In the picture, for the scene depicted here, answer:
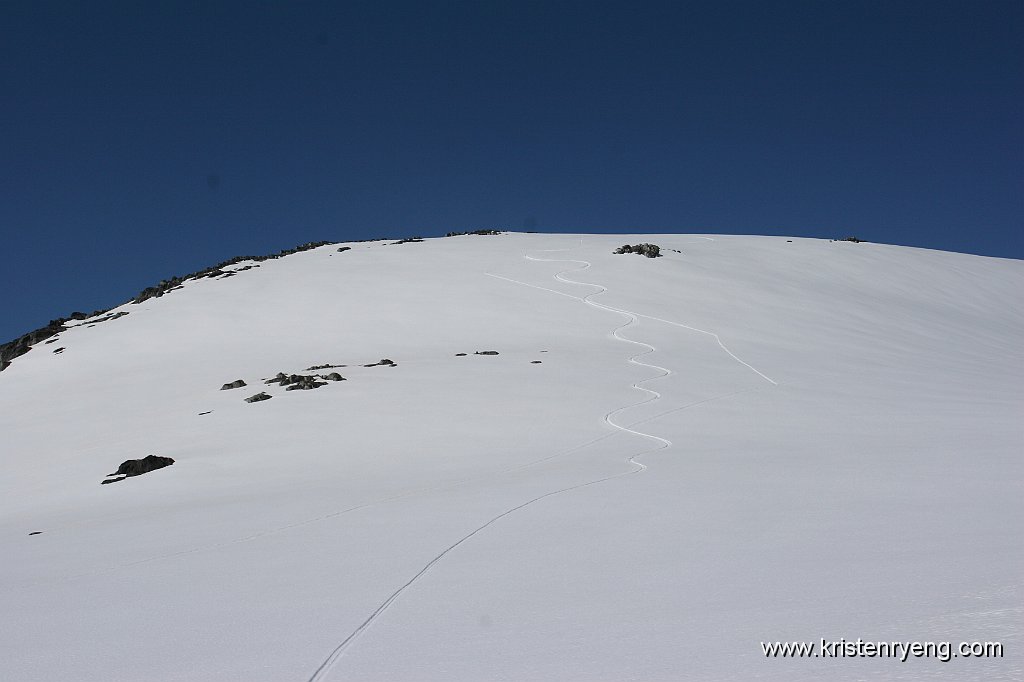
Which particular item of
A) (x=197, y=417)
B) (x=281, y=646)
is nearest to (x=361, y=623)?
(x=281, y=646)

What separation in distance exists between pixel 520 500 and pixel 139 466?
7339 mm

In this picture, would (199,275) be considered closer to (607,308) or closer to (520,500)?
(607,308)

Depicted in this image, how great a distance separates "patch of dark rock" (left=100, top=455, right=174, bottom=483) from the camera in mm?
12711

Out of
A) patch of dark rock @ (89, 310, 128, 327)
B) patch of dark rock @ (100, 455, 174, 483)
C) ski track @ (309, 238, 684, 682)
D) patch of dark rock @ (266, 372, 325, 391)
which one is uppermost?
ski track @ (309, 238, 684, 682)

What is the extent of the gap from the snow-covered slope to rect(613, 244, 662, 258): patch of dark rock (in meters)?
9.99

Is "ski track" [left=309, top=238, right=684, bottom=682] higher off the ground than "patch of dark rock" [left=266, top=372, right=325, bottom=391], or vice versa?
"ski track" [left=309, top=238, right=684, bottom=682]

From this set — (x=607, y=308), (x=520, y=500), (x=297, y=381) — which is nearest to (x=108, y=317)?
(x=297, y=381)

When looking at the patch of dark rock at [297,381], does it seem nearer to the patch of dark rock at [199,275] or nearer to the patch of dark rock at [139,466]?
the patch of dark rock at [139,466]

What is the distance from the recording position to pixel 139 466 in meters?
12.8

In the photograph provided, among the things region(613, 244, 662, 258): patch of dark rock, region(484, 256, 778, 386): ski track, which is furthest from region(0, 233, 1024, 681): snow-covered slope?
region(613, 244, 662, 258): patch of dark rock

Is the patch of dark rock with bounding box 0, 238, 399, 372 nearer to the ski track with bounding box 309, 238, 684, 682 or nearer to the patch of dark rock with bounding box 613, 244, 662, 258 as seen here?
the patch of dark rock with bounding box 613, 244, 662, 258

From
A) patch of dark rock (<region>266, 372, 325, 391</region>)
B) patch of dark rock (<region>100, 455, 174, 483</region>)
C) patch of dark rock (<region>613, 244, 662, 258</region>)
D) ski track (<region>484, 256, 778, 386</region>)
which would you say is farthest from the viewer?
patch of dark rock (<region>613, 244, 662, 258</region>)

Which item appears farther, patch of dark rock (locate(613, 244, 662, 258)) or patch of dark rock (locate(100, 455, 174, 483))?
patch of dark rock (locate(613, 244, 662, 258))

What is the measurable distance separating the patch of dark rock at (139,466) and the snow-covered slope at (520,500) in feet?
1.37
